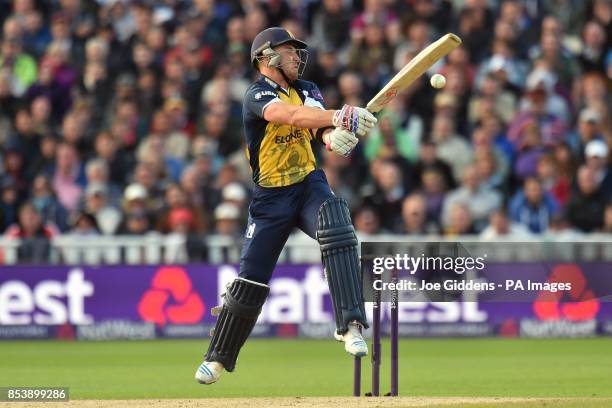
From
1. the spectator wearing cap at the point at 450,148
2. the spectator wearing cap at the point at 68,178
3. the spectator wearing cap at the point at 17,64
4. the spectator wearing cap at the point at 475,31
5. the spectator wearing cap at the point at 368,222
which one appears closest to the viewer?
the spectator wearing cap at the point at 368,222

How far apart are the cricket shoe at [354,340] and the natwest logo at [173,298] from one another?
301 inches

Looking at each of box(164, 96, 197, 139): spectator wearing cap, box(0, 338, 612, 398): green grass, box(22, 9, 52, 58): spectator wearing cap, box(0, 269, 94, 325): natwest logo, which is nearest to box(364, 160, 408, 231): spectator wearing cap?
box(0, 338, 612, 398): green grass

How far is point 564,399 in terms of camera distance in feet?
34.6

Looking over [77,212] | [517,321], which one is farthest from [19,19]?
[517,321]

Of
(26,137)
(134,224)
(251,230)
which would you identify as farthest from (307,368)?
(26,137)

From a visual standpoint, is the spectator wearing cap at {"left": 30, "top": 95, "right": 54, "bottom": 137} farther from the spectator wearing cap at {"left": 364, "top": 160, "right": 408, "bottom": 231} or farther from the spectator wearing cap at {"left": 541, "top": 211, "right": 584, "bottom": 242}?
the spectator wearing cap at {"left": 541, "top": 211, "right": 584, "bottom": 242}

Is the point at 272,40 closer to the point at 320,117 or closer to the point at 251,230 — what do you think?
the point at 320,117

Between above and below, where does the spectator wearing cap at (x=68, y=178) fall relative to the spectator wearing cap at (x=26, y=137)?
below

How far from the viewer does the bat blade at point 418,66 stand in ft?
32.6

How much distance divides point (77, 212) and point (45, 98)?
6.79ft

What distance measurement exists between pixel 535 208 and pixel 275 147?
778 centimetres

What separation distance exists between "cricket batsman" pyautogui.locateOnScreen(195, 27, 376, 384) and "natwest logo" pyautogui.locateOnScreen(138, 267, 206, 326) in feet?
22.4

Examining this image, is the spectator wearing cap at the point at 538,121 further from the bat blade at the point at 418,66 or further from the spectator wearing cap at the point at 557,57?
the bat blade at the point at 418,66

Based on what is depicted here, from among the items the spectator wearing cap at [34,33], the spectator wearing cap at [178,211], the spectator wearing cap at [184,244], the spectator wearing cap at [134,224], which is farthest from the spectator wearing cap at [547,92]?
the spectator wearing cap at [34,33]
